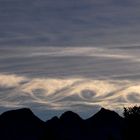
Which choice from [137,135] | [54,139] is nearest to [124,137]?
[137,135]

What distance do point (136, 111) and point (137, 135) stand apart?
32.4 ft

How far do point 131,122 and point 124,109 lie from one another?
571cm

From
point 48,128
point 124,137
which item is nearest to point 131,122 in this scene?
point 124,137

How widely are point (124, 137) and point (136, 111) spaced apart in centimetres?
989

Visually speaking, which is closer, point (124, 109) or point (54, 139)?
point (54, 139)

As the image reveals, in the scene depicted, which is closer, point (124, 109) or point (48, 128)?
point (48, 128)

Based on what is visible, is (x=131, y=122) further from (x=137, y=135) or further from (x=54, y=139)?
(x=54, y=139)

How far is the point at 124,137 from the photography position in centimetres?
14950

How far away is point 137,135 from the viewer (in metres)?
148

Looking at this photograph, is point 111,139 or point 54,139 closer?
point 54,139

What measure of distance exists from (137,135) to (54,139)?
71.4 ft

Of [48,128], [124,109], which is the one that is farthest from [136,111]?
[48,128]

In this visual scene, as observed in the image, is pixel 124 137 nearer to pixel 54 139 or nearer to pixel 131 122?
pixel 131 122

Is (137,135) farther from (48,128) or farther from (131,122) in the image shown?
(48,128)
